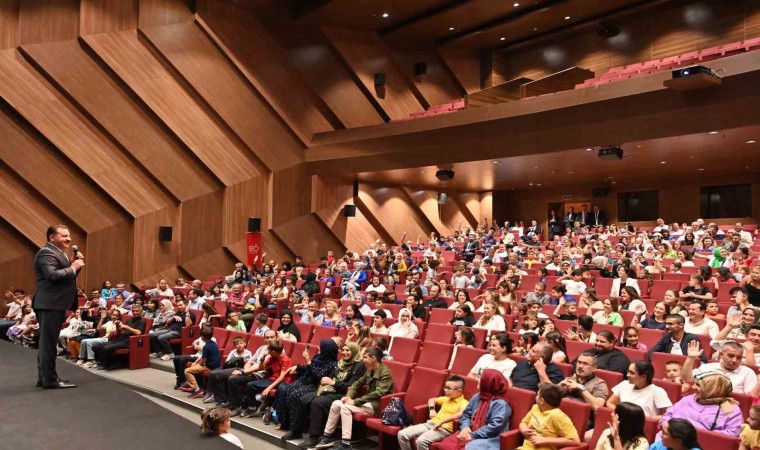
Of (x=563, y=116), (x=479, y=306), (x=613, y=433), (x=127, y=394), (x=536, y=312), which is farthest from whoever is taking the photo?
(x=563, y=116)

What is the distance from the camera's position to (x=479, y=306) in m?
6.96

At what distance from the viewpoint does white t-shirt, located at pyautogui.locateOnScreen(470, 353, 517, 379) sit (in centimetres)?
416

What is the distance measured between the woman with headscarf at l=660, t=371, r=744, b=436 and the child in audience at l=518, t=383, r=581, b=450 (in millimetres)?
479

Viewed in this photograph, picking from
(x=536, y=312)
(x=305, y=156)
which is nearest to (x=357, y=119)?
(x=305, y=156)

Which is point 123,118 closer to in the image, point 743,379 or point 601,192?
point 743,379

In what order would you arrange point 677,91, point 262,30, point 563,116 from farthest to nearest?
point 262,30
point 563,116
point 677,91

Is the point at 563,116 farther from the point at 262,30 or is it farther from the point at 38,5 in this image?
the point at 38,5

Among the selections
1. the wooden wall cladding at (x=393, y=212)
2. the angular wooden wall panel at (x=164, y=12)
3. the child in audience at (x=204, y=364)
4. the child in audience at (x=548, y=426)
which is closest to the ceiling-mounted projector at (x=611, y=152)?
the wooden wall cladding at (x=393, y=212)

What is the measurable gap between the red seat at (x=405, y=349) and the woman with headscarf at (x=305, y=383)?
56cm

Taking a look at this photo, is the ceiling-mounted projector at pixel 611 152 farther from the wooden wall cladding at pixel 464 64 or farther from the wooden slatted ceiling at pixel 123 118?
the wooden slatted ceiling at pixel 123 118

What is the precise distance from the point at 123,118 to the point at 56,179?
1601mm

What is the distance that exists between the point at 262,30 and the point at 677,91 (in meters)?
8.35

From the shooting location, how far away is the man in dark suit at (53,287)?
2.83 m

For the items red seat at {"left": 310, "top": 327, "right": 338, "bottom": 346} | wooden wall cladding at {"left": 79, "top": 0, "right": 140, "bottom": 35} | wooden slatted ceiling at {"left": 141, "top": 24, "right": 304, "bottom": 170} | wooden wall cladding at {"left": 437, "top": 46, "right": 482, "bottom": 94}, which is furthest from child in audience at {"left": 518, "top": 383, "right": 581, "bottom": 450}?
wooden wall cladding at {"left": 437, "top": 46, "right": 482, "bottom": 94}
